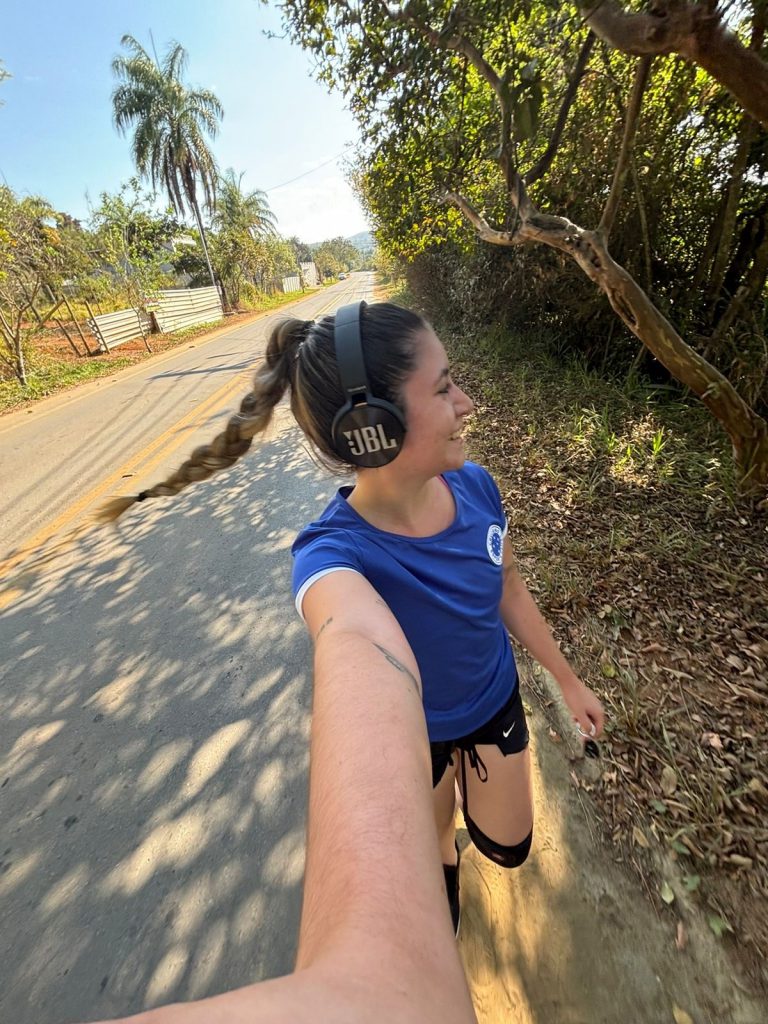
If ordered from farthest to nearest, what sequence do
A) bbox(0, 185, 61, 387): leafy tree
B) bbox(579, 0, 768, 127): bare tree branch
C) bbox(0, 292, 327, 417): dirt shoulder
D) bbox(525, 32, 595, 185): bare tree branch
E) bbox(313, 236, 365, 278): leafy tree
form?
bbox(313, 236, 365, 278): leafy tree → bbox(0, 292, 327, 417): dirt shoulder → bbox(0, 185, 61, 387): leafy tree → bbox(525, 32, 595, 185): bare tree branch → bbox(579, 0, 768, 127): bare tree branch

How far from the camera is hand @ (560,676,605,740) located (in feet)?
4.98

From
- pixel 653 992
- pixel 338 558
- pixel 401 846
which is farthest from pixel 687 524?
pixel 401 846

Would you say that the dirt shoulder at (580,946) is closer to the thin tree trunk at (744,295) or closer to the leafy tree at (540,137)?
the leafy tree at (540,137)

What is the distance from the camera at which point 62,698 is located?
8.02 feet

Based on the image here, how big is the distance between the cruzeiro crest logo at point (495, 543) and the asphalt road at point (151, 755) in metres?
0.83

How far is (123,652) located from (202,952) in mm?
1705

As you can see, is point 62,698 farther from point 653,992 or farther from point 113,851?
point 653,992

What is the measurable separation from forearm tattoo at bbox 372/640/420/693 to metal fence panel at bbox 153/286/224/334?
20564mm

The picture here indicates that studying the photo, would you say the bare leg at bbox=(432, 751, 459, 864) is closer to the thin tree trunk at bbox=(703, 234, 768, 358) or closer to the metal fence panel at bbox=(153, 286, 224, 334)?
the thin tree trunk at bbox=(703, 234, 768, 358)

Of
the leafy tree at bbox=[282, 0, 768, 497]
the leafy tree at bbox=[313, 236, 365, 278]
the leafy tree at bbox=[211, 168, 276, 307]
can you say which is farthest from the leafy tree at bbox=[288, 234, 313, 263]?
the leafy tree at bbox=[282, 0, 768, 497]

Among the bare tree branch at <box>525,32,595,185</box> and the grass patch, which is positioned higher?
the bare tree branch at <box>525,32,595,185</box>

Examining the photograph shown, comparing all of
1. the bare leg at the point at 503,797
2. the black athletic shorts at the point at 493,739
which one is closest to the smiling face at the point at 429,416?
the black athletic shorts at the point at 493,739

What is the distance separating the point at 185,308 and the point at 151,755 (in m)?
22.9

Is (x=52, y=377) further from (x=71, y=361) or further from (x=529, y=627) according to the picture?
(x=529, y=627)
